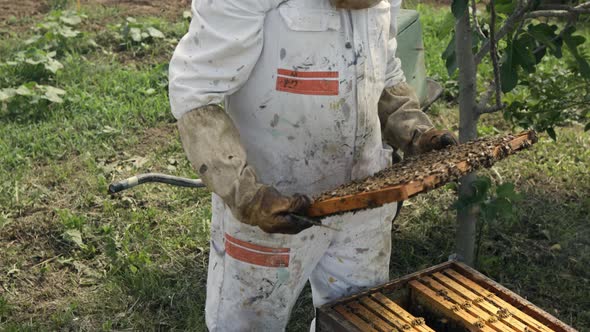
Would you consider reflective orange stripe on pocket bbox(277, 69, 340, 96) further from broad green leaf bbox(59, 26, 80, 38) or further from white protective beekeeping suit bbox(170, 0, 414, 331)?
broad green leaf bbox(59, 26, 80, 38)

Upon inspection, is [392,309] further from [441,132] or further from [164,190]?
[164,190]

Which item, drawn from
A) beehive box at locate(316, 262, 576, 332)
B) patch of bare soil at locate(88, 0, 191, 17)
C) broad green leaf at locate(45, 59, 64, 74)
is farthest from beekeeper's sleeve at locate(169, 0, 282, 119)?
patch of bare soil at locate(88, 0, 191, 17)

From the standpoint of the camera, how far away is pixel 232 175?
7.08 feet

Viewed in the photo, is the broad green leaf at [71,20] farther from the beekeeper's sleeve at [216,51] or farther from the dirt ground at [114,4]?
the beekeeper's sleeve at [216,51]

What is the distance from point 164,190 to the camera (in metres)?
4.43

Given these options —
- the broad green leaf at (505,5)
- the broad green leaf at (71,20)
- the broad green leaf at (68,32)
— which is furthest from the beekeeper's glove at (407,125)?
the broad green leaf at (71,20)

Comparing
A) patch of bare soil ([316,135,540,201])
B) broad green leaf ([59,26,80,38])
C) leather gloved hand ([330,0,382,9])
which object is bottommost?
broad green leaf ([59,26,80,38])

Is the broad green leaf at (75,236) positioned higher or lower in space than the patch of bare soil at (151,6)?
lower

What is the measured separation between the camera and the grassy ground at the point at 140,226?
139 inches

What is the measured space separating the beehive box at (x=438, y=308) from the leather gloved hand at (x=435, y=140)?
0.46 m

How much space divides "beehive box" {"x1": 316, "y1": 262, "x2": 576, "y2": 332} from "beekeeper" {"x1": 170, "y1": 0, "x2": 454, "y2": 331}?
0.39 feet

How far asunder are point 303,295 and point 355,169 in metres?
1.28

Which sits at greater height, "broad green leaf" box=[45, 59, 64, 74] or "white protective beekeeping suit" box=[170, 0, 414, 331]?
"white protective beekeeping suit" box=[170, 0, 414, 331]

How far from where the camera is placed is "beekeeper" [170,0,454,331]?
2.16 m
